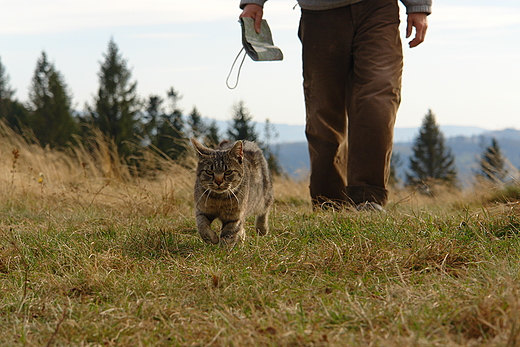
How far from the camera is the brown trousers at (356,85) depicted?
4344 millimetres

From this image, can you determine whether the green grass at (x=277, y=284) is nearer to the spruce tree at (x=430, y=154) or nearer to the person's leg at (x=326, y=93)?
the person's leg at (x=326, y=93)

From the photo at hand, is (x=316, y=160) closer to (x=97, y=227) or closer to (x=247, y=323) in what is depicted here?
(x=97, y=227)

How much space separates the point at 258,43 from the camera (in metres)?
4.52

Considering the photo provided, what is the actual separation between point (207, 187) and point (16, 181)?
14.7 feet

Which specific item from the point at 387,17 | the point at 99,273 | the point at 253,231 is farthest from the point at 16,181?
the point at 387,17

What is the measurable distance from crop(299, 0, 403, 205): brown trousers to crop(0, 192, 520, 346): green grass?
0.61m

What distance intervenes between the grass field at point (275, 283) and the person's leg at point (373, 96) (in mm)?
605

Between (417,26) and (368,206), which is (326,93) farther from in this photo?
(368,206)

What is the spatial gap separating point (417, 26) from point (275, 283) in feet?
9.20

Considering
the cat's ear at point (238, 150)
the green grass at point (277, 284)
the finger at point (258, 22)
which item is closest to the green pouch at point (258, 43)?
the finger at point (258, 22)

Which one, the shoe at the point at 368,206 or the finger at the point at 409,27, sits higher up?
the finger at the point at 409,27

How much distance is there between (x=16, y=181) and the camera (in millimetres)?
7215

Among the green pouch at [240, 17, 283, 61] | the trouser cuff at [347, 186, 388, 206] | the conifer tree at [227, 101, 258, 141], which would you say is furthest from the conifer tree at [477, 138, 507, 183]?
the conifer tree at [227, 101, 258, 141]

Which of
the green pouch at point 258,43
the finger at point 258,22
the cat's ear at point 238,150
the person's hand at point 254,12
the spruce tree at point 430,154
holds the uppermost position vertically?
the person's hand at point 254,12
